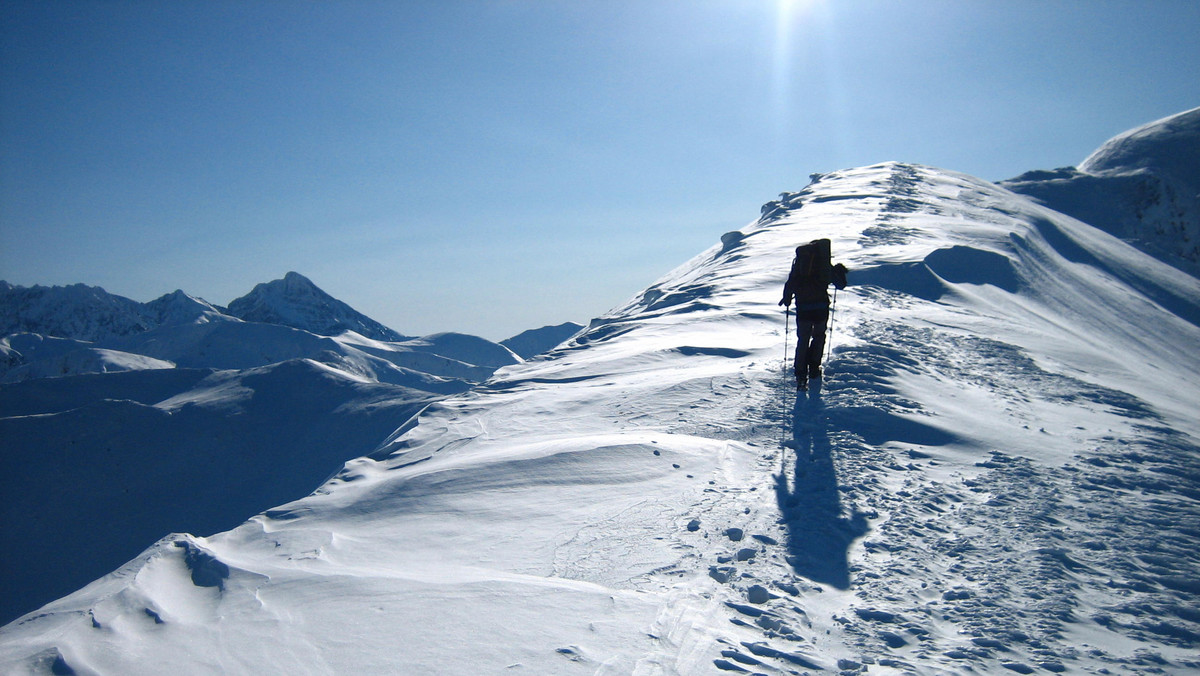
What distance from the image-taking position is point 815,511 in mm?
5188

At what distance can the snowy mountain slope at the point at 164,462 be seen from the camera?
28922mm

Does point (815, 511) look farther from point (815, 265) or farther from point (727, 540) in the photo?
point (815, 265)

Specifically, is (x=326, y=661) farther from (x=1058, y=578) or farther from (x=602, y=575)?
(x=1058, y=578)

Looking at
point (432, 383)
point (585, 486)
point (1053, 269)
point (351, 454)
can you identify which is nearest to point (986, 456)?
point (585, 486)

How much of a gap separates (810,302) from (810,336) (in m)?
0.42

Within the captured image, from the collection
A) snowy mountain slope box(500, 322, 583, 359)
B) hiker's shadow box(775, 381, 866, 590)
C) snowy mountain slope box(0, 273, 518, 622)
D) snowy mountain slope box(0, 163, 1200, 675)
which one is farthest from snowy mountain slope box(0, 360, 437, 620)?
snowy mountain slope box(500, 322, 583, 359)

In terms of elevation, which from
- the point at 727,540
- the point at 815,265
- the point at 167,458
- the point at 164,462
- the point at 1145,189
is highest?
the point at 1145,189

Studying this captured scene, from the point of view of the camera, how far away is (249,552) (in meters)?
5.35

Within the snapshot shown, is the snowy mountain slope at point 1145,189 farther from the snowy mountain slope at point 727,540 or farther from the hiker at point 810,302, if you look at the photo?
the hiker at point 810,302

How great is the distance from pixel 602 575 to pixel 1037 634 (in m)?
2.50

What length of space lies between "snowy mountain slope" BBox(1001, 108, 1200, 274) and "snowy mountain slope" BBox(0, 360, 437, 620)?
32285 millimetres

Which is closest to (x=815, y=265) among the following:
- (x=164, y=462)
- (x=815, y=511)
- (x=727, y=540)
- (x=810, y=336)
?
(x=810, y=336)

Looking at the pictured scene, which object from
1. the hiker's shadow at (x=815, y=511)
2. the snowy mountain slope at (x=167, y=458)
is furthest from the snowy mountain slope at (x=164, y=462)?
the hiker's shadow at (x=815, y=511)

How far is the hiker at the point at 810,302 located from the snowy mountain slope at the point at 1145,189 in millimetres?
27680
